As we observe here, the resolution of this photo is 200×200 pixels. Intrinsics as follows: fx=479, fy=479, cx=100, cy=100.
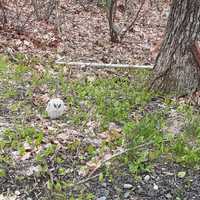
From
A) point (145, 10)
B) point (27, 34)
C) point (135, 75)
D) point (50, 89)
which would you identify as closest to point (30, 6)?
point (27, 34)

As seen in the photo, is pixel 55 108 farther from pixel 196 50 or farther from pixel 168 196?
pixel 196 50

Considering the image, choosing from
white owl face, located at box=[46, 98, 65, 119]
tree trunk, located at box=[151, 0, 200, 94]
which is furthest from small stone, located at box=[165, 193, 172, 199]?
tree trunk, located at box=[151, 0, 200, 94]

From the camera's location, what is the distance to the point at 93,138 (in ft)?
15.7

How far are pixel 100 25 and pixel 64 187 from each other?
8.68 m

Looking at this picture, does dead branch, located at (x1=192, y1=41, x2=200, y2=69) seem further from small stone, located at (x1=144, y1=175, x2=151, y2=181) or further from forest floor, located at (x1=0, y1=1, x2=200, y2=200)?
small stone, located at (x1=144, y1=175, x2=151, y2=181)

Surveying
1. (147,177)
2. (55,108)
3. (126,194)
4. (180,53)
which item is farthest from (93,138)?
(180,53)

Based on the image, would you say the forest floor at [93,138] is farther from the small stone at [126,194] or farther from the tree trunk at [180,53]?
the tree trunk at [180,53]

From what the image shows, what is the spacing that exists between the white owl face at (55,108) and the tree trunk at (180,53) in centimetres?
155

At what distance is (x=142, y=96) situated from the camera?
233 inches

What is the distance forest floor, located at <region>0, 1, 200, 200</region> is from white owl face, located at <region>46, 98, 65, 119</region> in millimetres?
75

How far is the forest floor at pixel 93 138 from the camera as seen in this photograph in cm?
400

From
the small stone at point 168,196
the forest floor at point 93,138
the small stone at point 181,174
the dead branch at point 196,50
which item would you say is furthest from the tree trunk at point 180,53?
the small stone at point 168,196

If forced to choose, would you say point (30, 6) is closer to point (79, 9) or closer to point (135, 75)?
point (79, 9)

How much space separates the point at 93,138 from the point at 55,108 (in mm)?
587
